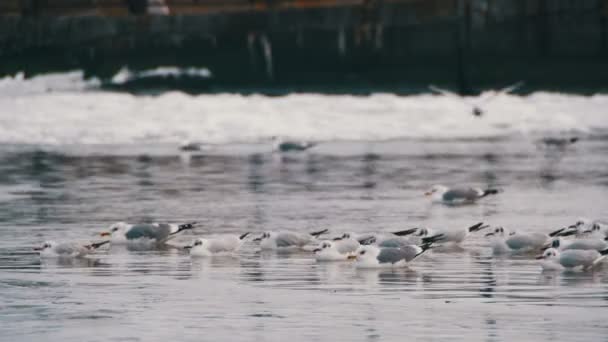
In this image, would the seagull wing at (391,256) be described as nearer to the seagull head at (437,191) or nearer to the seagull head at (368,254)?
the seagull head at (368,254)

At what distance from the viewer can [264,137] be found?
3472cm

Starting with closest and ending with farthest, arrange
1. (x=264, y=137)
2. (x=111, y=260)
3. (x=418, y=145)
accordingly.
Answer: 1. (x=111, y=260)
2. (x=418, y=145)
3. (x=264, y=137)

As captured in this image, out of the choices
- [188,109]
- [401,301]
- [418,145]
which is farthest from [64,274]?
[188,109]

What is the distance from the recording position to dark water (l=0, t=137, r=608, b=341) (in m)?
11.9

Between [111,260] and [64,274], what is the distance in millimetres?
1022

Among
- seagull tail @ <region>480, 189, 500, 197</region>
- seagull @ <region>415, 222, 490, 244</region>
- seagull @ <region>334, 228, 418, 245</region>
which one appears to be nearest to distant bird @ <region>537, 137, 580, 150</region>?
seagull tail @ <region>480, 189, 500, 197</region>

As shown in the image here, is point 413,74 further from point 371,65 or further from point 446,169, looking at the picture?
point 446,169

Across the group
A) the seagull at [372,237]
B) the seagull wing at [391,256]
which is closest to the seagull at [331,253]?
the seagull at [372,237]

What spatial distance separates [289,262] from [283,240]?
0.73m

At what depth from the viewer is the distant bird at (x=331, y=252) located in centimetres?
1527

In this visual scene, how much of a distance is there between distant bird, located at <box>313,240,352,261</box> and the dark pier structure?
31741mm

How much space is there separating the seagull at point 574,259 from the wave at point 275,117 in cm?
1921

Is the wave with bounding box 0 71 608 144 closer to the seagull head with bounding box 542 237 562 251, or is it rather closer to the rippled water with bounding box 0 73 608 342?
the rippled water with bounding box 0 73 608 342

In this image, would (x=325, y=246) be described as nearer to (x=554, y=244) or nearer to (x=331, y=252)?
(x=331, y=252)
